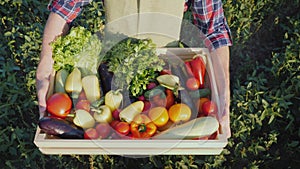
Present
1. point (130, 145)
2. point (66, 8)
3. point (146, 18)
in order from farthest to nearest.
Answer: point (146, 18) → point (66, 8) → point (130, 145)

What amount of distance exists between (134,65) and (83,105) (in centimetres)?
22

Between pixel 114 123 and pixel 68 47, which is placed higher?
pixel 68 47

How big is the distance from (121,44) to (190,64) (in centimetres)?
26

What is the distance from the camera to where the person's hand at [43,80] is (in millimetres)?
1455

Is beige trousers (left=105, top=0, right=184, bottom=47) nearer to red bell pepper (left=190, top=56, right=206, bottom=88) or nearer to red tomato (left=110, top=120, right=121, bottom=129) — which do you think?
red bell pepper (left=190, top=56, right=206, bottom=88)

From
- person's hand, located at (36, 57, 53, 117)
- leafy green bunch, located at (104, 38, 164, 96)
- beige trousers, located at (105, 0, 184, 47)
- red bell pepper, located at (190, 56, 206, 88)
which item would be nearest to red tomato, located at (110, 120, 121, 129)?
leafy green bunch, located at (104, 38, 164, 96)

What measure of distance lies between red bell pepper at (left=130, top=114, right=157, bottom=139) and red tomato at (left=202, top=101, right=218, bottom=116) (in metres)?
0.18

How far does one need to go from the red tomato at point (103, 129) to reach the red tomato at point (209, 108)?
12.4 inches

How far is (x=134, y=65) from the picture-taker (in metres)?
1.48

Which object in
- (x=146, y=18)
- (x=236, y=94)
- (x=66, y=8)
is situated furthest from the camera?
(x=236, y=94)

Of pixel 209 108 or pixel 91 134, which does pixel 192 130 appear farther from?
pixel 91 134

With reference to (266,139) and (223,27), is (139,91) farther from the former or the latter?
(266,139)

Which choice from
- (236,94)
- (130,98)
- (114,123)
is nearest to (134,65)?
(130,98)

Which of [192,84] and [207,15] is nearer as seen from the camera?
[192,84]
